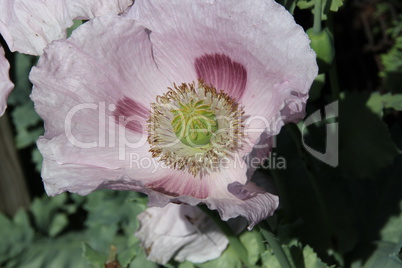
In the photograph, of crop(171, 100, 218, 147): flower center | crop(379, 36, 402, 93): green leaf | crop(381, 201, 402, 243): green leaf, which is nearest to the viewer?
crop(171, 100, 218, 147): flower center

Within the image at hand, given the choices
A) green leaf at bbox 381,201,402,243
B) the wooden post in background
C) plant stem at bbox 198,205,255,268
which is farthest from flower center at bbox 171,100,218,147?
the wooden post in background

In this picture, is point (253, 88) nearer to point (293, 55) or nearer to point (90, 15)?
point (293, 55)

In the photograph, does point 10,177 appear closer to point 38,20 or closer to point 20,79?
point 20,79

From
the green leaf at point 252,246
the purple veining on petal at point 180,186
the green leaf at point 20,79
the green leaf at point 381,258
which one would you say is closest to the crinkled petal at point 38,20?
the purple veining on petal at point 180,186

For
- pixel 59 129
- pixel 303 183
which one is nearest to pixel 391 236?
pixel 303 183

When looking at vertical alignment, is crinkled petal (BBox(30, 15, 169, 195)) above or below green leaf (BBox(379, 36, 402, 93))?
below

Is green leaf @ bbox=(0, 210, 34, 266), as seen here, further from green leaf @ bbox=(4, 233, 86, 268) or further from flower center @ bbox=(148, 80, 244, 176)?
flower center @ bbox=(148, 80, 244, 176)
